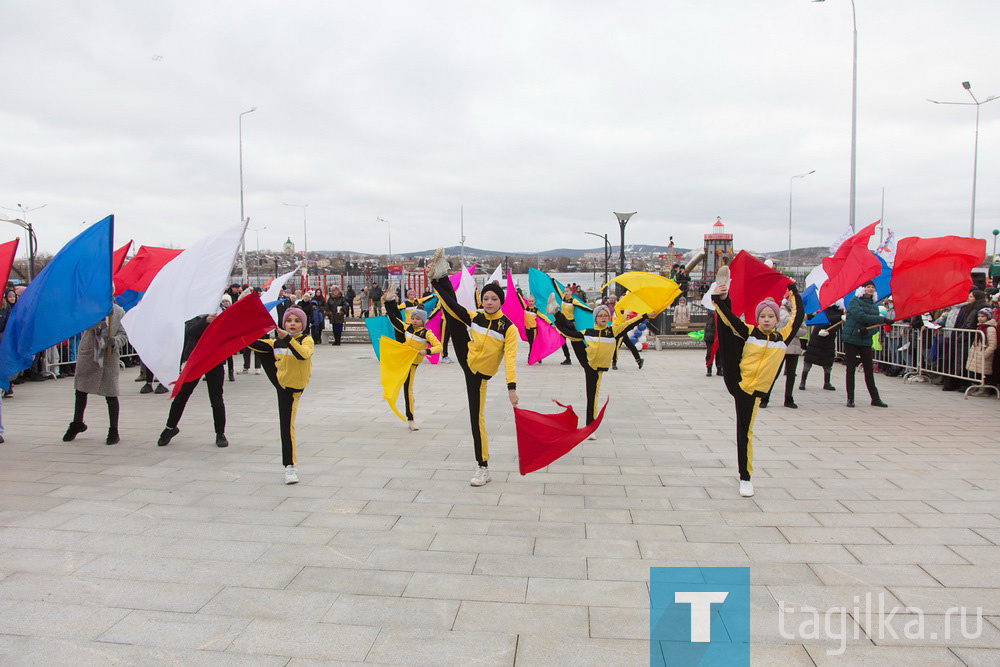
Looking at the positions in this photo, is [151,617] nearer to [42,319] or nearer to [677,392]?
[42,319]

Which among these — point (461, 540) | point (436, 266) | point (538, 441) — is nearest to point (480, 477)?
point (538, 441)

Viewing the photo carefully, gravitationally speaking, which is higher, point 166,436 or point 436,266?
point 436,266

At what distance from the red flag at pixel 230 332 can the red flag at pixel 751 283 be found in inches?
200

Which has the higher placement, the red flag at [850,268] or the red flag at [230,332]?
the red flag at [850,268]

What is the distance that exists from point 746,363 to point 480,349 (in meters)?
2.51

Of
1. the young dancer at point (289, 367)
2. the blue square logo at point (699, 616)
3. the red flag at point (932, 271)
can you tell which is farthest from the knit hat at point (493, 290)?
the red flag at point (932, 271)

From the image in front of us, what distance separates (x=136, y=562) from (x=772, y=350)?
538 centimetres

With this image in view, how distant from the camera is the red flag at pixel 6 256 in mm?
6431

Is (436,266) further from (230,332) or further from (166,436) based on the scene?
(166,436)

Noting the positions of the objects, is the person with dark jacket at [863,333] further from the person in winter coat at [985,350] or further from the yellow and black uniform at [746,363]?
the yellow and black uniform at [746,363]

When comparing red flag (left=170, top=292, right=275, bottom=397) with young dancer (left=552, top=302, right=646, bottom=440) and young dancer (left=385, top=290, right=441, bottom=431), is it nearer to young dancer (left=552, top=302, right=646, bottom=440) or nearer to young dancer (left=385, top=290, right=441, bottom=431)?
young dancer (left=385, top=290, right=441, bottom=431)

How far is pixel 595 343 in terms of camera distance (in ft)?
25.0

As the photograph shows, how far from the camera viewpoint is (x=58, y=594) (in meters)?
3.78

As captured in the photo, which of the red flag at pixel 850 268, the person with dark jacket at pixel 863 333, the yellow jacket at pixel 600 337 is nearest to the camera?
the yellow jacket at pixel 600 337
